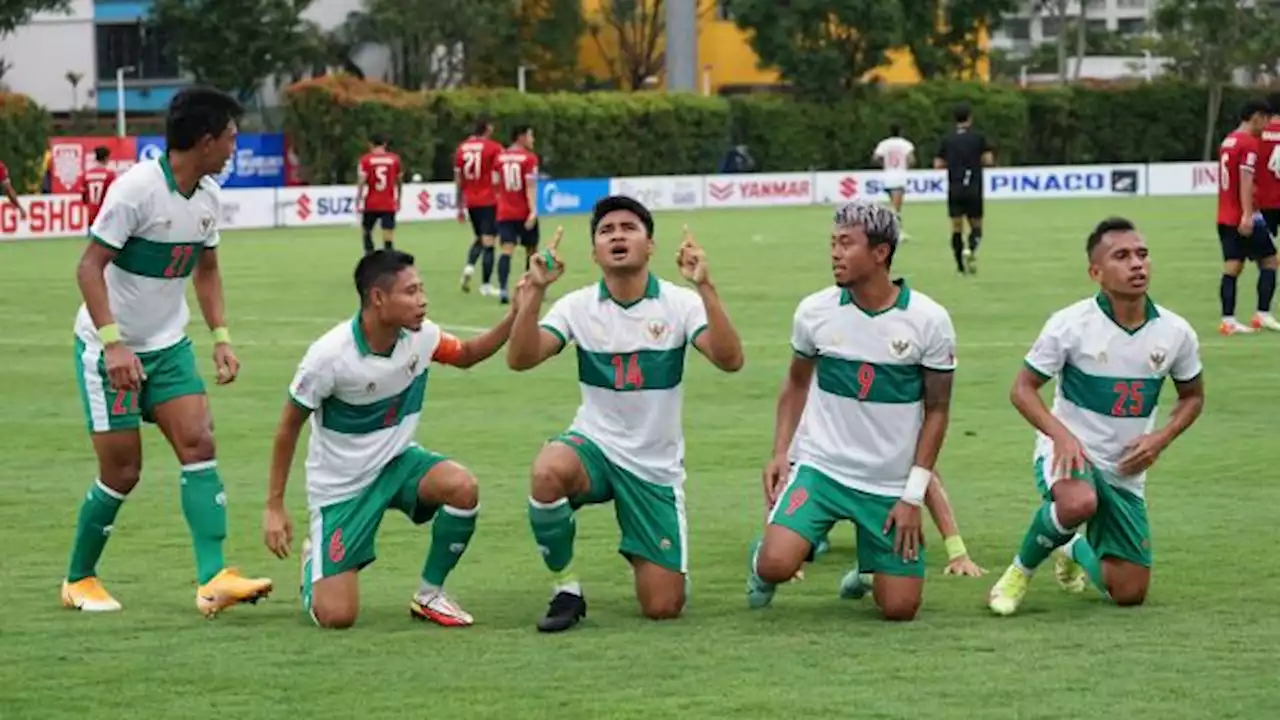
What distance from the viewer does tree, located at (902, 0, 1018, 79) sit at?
248 ft

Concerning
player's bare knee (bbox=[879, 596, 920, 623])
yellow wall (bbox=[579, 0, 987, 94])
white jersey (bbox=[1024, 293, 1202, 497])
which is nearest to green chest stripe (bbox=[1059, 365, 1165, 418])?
white jersey (bbox=[1024, 293, 1202, 497])

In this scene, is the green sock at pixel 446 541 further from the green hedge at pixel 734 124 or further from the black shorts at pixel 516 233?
the green hedge at pixel 734 124

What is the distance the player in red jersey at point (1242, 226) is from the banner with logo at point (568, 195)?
1208 inches

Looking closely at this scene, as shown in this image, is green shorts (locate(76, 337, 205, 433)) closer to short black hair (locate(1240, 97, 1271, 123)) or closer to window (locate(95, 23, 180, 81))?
short black hair (locate(1240, 97, 1271, 123))

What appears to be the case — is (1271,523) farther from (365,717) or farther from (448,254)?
(448,254)

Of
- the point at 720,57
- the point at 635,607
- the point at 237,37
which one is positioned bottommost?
the point at 635,607

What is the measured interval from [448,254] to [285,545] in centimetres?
2781

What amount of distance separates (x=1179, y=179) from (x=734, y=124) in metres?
15.2

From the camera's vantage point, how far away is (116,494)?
31.9 feet

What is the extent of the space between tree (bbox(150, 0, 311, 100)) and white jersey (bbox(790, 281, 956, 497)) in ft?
215

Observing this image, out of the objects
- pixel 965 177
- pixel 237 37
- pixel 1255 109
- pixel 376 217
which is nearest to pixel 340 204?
pixel 376 217

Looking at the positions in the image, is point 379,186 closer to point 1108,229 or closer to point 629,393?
point 629,393

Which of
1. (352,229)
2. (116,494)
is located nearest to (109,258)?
(116,494)

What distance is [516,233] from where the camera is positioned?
29.0 meters
